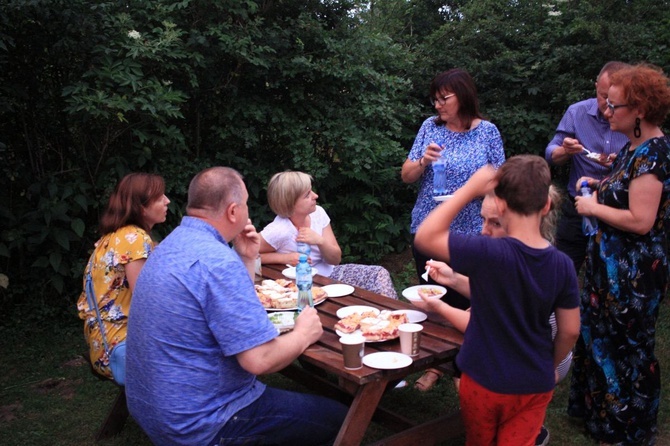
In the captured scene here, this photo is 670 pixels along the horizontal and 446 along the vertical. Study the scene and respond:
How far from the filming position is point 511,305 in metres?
2.32

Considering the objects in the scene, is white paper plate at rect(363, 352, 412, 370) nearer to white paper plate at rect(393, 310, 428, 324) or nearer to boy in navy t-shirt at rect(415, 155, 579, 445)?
boy in navy t-shirt at rect(415, 155, 579, 445)

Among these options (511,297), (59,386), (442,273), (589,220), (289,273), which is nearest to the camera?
(511,297)

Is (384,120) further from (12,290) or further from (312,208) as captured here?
(12,290)

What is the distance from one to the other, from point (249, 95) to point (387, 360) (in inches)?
156

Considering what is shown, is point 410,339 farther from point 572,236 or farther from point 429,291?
point 572,236

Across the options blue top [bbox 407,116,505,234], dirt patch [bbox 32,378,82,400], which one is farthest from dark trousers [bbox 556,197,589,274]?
dirt patch [bbox 32,378,82,400]

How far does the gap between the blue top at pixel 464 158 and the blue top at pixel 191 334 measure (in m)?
1.97

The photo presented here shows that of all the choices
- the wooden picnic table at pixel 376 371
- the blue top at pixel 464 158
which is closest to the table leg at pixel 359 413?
the wooden picnic table at pixel 376 371

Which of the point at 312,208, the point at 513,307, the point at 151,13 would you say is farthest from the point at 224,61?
the point at 513,307

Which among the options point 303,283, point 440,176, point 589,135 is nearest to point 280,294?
point 303,283

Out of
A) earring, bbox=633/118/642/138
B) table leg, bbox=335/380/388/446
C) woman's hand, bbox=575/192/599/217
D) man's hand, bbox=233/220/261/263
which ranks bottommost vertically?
table leg, bbox=335/380/388/446

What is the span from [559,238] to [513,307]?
2.16 meters

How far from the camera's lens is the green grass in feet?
11.9

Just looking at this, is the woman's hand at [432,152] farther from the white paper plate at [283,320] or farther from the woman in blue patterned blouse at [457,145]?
the white paper plate at [283,320]
